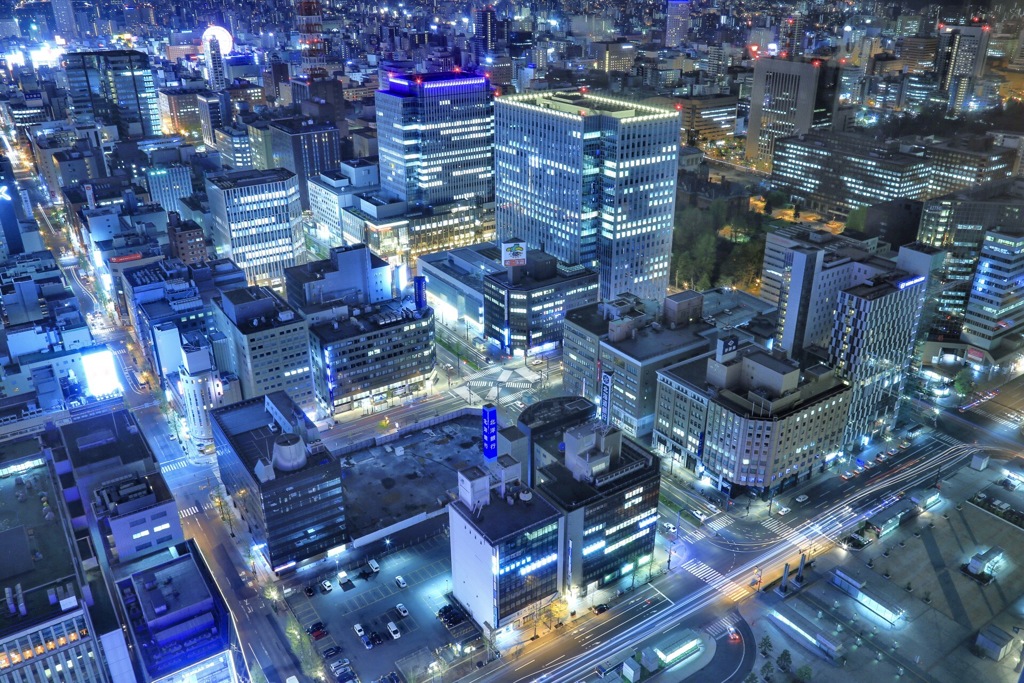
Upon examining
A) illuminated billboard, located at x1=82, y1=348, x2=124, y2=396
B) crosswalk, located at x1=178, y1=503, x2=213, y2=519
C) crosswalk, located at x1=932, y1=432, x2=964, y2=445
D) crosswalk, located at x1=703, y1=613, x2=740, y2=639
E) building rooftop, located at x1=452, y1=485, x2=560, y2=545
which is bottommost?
crosswalk, located at x1=703, y1=613, x2=740, y2=639

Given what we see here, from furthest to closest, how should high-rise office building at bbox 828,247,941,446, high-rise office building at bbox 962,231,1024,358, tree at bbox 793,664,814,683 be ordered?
high-rise office building at bbox 962,231,1024,358, high-rise office building at bbox 828,247,941,446, tree at bbox 793,664,814,683

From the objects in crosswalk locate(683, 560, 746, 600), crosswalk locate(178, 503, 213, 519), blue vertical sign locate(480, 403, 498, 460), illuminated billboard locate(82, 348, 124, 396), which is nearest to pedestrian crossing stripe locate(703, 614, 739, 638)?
crosswalk locate(683, 560, 746, 600)

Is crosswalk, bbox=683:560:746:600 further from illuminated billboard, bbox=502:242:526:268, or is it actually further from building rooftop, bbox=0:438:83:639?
building rooftop, bbox=0:438:83:639

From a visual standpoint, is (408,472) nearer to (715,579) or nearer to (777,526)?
(715,579)

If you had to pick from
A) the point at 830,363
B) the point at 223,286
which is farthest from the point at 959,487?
the point at 223,286

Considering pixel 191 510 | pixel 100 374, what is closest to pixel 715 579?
pixel 191 510

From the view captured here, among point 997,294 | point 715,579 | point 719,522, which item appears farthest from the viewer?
point 997,294
